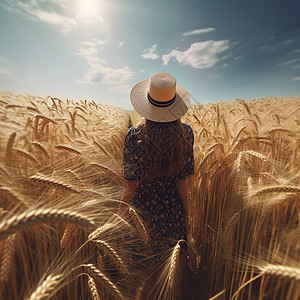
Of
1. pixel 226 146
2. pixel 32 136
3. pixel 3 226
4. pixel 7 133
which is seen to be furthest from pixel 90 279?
pixel 226 146

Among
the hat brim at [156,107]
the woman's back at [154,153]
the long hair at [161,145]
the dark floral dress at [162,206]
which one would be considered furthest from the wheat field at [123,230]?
the hat brim at [156,107]

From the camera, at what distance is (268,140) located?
158 cm

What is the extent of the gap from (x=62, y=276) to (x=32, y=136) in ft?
3.61

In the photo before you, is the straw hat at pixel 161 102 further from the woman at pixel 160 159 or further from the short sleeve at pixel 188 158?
the short sleeve at pixel 188 158

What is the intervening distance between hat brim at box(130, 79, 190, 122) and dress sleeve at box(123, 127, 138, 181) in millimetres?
179

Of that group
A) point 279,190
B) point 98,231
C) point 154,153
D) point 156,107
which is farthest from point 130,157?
point 279,190

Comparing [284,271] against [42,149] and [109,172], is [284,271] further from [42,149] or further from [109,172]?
[42,149]

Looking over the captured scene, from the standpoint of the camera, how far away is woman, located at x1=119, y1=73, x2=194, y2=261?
1.15 metres

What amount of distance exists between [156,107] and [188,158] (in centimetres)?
48

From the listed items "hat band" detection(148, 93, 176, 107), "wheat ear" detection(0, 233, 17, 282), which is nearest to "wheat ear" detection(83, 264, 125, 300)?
"wheat ear" detection(0, 233, 17, 282)

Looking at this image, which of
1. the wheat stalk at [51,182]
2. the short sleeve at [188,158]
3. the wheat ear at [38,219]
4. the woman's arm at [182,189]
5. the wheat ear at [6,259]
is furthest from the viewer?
the woman's arm at [182,189]

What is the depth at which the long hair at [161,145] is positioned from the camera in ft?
3.73

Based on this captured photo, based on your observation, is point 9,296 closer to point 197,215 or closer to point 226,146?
point 197,215

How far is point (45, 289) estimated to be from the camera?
1.76ft
